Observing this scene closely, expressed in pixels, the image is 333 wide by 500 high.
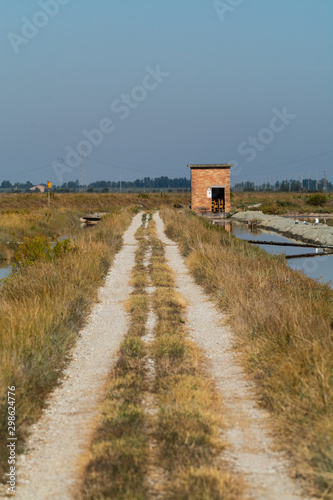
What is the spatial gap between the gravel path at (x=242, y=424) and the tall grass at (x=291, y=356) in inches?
5.5

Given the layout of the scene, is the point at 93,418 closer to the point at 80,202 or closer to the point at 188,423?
the point at 188,423

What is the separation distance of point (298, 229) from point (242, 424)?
116 feet

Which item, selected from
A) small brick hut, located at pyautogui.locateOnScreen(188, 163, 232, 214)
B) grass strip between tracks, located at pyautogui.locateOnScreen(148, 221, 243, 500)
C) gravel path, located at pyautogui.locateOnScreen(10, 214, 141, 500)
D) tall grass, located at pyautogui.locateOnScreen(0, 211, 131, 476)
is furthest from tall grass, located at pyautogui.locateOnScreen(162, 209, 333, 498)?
small brick hut, located at pyautogui.locateOnScreen(188, 163, 232, 214)

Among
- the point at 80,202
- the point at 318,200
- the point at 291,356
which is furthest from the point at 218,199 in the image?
the point at 291,356

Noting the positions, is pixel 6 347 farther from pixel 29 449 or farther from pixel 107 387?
pixel 29 449

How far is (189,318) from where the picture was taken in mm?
9945

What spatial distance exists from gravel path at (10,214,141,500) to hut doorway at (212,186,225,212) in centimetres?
4221

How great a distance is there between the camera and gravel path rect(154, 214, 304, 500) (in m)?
4.06

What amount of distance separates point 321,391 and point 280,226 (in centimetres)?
3932

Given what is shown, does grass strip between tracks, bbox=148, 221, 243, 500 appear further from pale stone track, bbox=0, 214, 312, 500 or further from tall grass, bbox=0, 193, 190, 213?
→ tall grass, bbox=0, 193, 190, 213

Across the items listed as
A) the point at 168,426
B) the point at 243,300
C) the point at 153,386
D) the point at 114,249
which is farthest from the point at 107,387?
the point at 114,249

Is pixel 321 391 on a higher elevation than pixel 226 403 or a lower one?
higher

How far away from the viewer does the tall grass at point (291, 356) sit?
4.38 metres

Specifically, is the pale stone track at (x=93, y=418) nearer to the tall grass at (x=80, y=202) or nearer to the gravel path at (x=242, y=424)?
the gravel path at (x=242, y=424)
